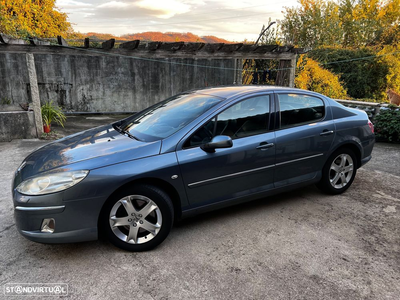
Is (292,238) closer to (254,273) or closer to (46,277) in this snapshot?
(254,273)

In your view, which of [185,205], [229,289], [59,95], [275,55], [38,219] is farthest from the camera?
[59,95]

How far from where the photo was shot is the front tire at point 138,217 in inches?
110

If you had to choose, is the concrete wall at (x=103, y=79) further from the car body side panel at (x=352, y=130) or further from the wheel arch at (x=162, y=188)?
the wheel arch at (x=162, y=188)

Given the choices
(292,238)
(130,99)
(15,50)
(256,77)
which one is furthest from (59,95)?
(292,238)

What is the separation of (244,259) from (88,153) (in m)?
1.78

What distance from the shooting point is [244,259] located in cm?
284

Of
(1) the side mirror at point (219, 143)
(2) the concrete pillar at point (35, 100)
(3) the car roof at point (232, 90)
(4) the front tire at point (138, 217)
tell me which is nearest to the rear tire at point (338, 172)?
(3) the car roof at point (232, 90)

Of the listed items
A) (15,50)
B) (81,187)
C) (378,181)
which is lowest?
(378,181)

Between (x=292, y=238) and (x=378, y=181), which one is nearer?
(x=292, y=238)

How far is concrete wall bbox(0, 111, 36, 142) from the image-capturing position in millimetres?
7108

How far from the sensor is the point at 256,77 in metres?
11.8

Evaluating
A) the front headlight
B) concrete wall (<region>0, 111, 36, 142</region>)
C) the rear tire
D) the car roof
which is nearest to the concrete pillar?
concrete wall (<region>0, 111, 36, 142</region>)

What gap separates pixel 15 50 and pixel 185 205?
649 centimetres

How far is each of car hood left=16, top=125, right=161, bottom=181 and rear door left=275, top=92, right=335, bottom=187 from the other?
1541mm
